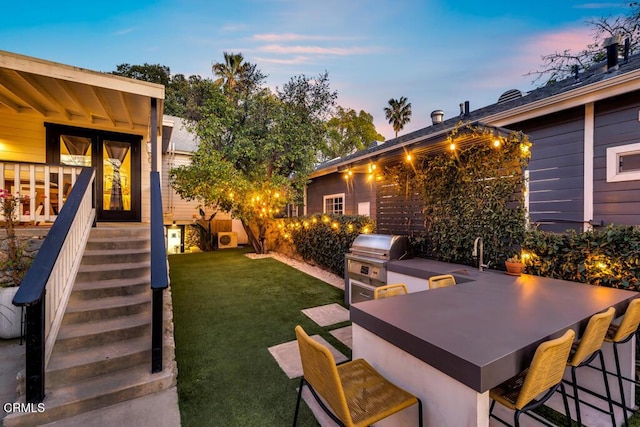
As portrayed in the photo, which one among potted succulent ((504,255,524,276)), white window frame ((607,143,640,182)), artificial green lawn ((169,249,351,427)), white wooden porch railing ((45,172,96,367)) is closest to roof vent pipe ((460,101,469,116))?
white window frame ((607,143,640,182))

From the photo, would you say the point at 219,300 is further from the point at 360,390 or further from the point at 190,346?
the point at 360,390

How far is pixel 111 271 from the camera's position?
3467mm

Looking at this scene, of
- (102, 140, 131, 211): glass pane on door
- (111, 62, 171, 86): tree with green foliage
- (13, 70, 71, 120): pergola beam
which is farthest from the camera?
(111, 62, 171, 86): tree with green foliage

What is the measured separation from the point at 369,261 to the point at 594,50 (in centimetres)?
1048

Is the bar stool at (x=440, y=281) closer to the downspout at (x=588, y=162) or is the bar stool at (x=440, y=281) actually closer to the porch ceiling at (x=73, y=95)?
the downspout at (x=588, y=162)

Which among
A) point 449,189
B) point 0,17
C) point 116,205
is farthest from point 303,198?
point 0,17

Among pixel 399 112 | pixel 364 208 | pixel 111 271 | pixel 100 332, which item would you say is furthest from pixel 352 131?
pixel 100 332

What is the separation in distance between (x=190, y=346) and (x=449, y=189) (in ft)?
13.8

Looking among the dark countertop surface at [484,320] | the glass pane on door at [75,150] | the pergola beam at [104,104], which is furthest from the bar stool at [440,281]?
the glass pane on door at [75,150]

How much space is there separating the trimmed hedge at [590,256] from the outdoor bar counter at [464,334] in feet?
0.86

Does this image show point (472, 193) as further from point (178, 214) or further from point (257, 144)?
point (178, 214)

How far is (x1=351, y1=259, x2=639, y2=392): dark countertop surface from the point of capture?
129 cm

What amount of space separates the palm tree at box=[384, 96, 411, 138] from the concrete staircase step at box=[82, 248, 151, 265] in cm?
2302

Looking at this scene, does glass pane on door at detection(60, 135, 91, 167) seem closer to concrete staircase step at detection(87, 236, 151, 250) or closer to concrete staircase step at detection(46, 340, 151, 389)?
concrete staircase step at detection(87, 236, 151, 250)
